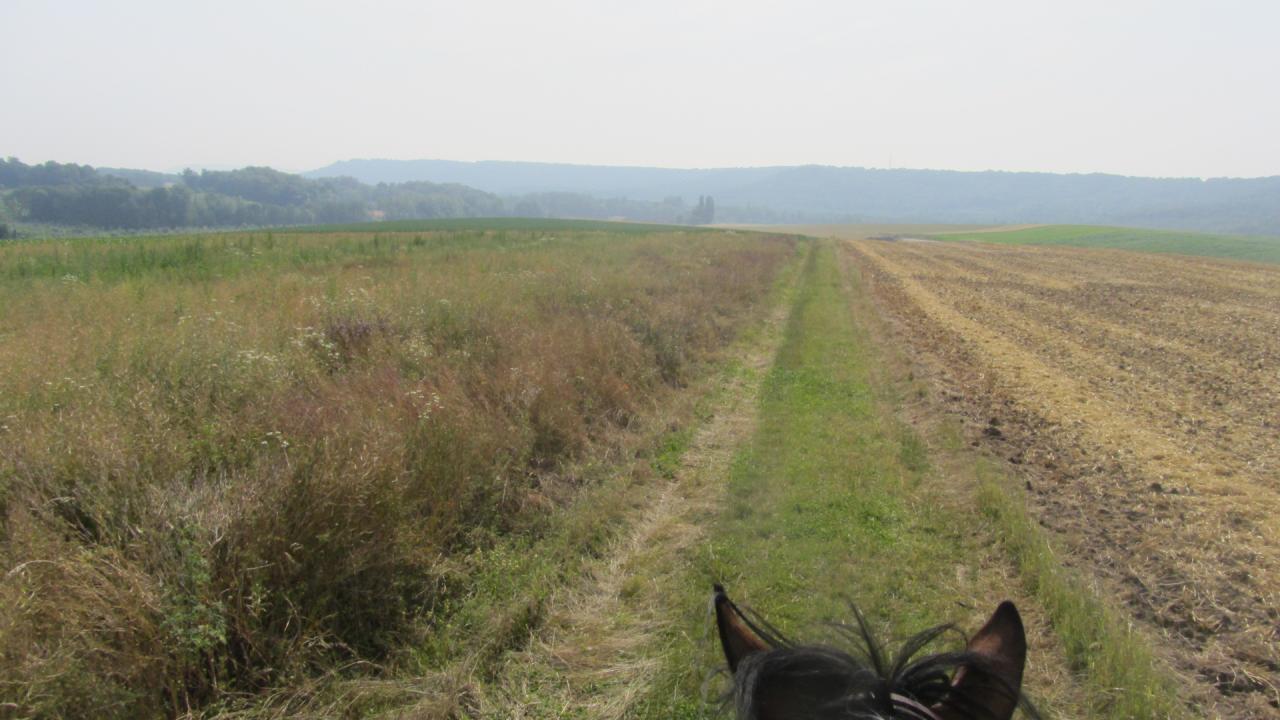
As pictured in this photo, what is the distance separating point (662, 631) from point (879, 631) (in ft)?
4.60

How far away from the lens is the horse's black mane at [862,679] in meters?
1.39

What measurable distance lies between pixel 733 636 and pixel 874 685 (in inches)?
17.6

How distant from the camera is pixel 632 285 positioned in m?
13.5

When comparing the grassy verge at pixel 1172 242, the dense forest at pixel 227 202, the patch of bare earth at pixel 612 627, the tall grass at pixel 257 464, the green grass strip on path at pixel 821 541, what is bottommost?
the patch of bare earth at pixel 612 627

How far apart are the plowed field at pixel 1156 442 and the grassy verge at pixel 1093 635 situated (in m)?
0.25

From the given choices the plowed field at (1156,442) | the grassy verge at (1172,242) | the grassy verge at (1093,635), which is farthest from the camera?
the grassy verge at (1172,242)

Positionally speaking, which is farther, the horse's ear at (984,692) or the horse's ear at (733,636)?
the horse's ear at (733,636)

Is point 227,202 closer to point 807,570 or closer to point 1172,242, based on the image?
point 807,570

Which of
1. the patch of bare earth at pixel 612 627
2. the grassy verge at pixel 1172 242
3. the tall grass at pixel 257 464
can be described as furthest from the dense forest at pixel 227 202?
the grassy verge at pixel 1172 242

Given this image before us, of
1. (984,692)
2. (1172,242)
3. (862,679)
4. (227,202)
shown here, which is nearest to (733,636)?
(862,679)

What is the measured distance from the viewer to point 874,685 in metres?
1.42

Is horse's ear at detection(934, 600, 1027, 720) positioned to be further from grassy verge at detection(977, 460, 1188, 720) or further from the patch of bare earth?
grassy verge at detection(977, 460, 1188, 720)

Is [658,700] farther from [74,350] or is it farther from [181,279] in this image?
[181,279]

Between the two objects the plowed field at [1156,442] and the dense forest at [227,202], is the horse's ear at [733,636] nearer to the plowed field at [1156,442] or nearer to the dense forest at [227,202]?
the plowed field at [1156,442]
